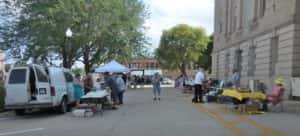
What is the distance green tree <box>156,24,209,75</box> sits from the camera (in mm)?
75375

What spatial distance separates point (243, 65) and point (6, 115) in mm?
22011

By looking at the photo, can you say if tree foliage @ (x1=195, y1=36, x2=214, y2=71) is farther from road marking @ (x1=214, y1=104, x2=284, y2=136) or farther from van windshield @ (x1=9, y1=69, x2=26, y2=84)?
van windshield @ (x1=9, y1=69, x2=26, y2=84)

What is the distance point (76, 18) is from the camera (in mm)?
32375

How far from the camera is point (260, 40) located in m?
27.1

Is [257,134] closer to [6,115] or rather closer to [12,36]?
[6,115]

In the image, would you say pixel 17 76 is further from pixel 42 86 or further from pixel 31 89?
pixel 42 86

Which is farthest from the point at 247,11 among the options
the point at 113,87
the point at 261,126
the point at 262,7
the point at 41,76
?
the point at 261,126

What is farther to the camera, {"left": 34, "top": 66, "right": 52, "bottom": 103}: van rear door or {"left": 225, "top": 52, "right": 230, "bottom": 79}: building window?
{"left": 225, "top": 52, "right": 230, "bottom": 79}: building window

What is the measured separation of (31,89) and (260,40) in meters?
18.7

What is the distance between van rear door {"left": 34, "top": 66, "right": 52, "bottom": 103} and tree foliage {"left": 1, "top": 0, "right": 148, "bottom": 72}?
17019 mm

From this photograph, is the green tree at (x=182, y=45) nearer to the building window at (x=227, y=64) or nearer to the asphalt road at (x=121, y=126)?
the building window at (x=227, y=64)

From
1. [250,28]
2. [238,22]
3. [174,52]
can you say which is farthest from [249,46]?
[174,52]

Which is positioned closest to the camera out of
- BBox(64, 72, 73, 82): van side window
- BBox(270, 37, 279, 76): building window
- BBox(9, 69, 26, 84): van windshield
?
BBox(9, 69, 26, 84): van windshield

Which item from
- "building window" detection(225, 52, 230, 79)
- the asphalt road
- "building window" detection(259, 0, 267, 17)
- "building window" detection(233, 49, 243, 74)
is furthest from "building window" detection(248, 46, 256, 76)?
the asphalt road
